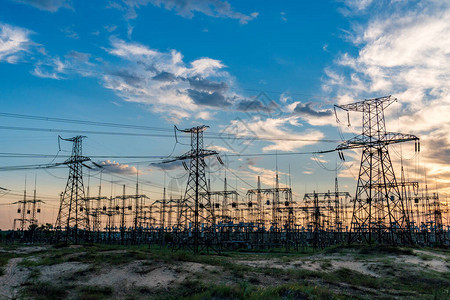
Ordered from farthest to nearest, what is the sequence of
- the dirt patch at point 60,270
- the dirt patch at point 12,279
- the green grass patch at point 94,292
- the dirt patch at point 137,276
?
1. the dirt patch at point 60,270
2. the dirt patch at point 137,276
3. the dirt patch at point 12,279
4. the green grass patch at point 94,292

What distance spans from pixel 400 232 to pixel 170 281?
3245cm

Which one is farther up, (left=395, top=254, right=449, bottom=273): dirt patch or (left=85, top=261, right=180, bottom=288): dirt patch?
(left=85, top=261, right=180, bottom=288): dirt patch

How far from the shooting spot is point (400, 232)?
4297cm

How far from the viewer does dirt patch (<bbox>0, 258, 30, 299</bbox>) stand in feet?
63.9

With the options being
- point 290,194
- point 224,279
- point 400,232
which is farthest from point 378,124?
point 224,279

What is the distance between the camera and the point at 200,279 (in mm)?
21984

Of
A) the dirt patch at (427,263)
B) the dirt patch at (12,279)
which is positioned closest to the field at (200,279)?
the dirt patch at (12,279)

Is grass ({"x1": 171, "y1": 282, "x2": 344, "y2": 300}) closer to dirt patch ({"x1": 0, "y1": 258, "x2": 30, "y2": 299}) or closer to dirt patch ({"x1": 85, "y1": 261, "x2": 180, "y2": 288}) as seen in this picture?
dirt patch ({"x1": 85, "y1": 261, "x2": 180, "y2": 288})

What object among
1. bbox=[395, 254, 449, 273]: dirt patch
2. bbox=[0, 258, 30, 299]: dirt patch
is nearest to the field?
bbox=[0, 258, 30, 299]: dirt patch

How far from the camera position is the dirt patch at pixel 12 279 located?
1948 cm

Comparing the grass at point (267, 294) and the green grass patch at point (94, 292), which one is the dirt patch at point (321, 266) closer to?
the grass at point (267, 294)

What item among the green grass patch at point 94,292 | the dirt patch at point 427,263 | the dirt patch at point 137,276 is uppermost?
the dirt patch at point 137,276

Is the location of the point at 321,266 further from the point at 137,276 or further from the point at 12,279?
the point at 12,279

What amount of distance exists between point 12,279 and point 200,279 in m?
11.9
